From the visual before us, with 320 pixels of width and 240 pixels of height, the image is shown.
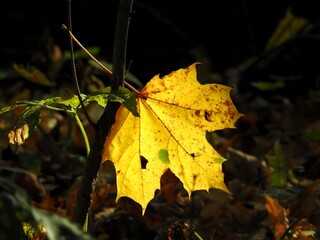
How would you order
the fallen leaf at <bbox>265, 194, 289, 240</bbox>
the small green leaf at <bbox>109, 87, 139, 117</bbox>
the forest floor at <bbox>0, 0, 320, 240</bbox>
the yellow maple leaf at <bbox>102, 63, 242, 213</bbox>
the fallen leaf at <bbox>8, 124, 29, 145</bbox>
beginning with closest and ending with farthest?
the small green leaf at <bbox>109, 87, 139, 117</bbox>, the fallen leaf at <bbox>8, 124, 29, 145</bbox>, the yellow maple leaf at <bbox>102, 63, 242, 213</bbox>, the fallen leaf at <bbox>265, 194, 289, 240</bbox>, the forest floor at <bbox>0, 0, 320, 240</bbox>

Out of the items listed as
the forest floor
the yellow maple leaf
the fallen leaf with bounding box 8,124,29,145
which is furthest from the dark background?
the fallen leaf with bounding box 8,124,29,145

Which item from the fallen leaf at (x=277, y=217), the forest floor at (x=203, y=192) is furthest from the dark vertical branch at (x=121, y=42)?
the fallen leaf at (x=277, y=217)

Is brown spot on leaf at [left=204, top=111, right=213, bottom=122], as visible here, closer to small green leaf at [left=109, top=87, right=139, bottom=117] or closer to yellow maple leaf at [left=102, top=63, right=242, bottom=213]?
yellow maple leaf at [left=102, top=63, right=242, bottom=213]

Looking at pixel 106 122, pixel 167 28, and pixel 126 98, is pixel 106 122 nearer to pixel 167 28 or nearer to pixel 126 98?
pixel 126 98

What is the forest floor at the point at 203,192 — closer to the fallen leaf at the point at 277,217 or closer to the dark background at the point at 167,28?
the fallen leaf at the point at 277,217

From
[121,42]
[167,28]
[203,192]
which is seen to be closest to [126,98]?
[121,42]

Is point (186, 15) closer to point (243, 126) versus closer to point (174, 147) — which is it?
point (243, 126)

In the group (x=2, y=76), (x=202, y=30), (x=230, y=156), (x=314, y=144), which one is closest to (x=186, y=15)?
(x=202, y=30)
